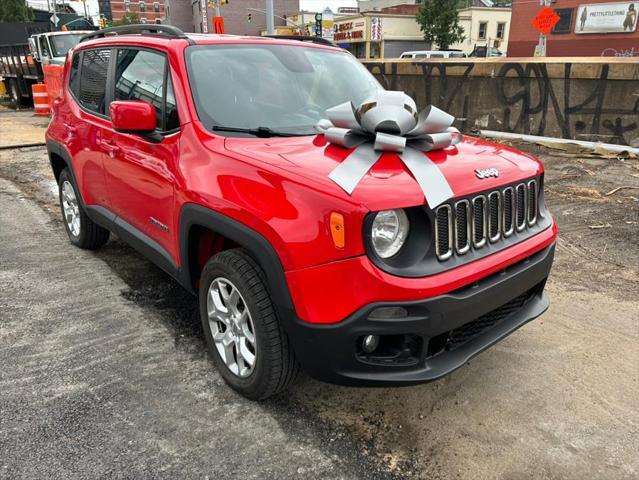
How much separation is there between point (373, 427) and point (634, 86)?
7.88 metres

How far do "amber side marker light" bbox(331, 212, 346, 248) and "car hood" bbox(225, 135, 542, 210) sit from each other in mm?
87

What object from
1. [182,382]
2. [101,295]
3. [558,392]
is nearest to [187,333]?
[182,382]

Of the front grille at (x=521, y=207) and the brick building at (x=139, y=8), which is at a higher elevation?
the brick building at (x=139, y=8)

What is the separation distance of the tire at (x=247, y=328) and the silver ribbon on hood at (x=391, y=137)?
0.68 meters

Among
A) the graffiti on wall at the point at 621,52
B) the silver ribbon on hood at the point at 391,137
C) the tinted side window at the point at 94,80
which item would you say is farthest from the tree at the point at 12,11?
the silver ribbon on hood at the point at 391,137

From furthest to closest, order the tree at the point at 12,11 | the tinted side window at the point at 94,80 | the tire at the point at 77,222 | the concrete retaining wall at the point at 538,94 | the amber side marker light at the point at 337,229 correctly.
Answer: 1. the tree at the point at 12,11
2. the concrete retaining wall at the point at 538,94
3. the tire at the point at 77,222
4. the tinted side window at the point at 94,80
5. the amber side marker light at the point at 337,229

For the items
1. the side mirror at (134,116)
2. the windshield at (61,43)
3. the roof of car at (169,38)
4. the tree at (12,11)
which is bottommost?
the side mirror at (134,116)

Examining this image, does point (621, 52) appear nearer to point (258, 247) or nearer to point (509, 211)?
point (509, 211)

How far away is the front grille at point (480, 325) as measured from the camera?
2502 millimetres

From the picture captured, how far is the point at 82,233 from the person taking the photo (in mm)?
4938

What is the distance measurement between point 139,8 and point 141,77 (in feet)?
440

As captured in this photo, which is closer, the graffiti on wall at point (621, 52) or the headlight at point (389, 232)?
the headlight at point (389, 232)

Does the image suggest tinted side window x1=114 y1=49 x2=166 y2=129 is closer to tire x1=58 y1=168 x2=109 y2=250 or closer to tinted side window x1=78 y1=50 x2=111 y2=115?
tinted side window x1=78 y1=50 x2=111 y2=115

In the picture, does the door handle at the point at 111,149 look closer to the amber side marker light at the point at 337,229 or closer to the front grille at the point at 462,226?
the amber side marker light at the point at 337,229
